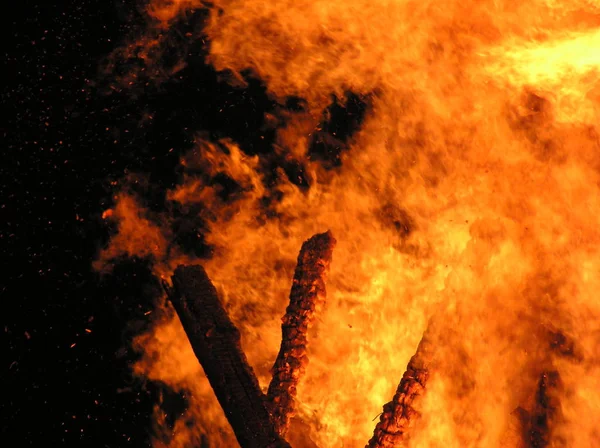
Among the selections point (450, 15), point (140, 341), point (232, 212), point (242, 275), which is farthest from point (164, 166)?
point (450, 15)

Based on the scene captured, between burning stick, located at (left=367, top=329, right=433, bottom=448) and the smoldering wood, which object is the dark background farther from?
the smoldering wood

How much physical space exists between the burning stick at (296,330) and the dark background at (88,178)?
1823 mm

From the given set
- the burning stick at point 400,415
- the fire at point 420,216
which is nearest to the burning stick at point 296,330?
the burning stick at point 400,415

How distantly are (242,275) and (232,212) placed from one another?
64cm

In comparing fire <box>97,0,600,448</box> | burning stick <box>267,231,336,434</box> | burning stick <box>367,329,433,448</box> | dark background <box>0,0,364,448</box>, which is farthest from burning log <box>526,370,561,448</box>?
dark background <box>0,0,364,448</box>

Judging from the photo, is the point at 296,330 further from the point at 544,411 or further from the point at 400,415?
the point at 544,411

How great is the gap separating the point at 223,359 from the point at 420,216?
8.81 ft

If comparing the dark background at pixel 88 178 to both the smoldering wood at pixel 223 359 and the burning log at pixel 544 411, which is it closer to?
the smoldering wood at pixel 223 359

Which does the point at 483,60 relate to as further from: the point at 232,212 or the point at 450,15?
the point at 232,212

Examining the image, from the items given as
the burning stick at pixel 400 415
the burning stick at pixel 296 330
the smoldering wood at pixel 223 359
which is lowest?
the burning stick at pixel 400 415

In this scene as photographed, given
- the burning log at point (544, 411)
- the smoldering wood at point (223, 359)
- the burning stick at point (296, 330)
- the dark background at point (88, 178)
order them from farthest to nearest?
the dark background at point (88, 178) < the burning log at point (544, 411) < the burning stick at point (296, 330) < the smoldering wood at point (223, 359)

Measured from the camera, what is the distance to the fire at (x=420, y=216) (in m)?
4.11

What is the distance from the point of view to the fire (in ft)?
13.5

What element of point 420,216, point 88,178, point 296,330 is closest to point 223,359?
point 296,330
